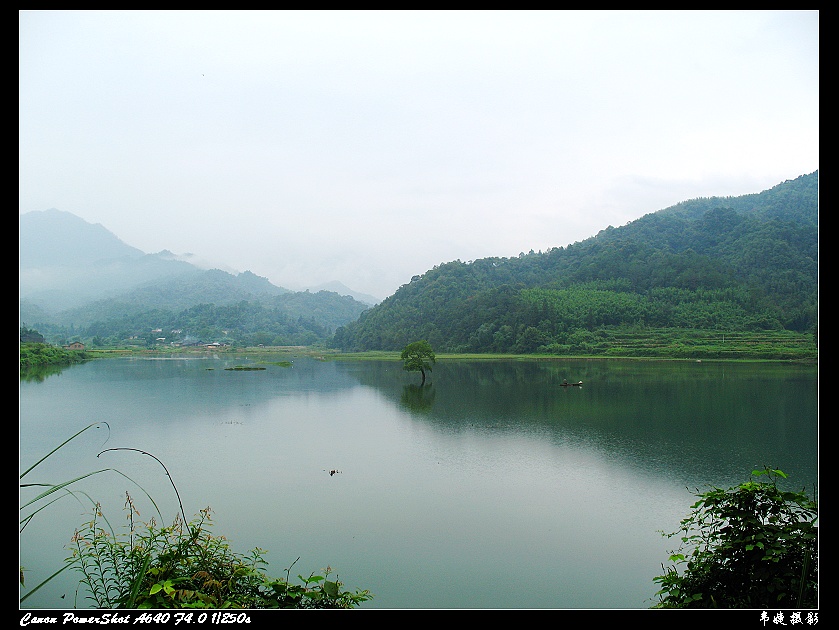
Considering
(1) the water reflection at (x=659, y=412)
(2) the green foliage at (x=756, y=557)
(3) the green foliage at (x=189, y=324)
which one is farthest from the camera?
(3) the green foliage at (x=189, y=324)

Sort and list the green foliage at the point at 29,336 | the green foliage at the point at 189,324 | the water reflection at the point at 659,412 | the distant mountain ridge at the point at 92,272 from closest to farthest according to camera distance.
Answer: the water reflection at the point at 659,412
the green foliage at the point at 29,336
the distant mountain ridge at the point at 92,272
the green foliage at the point at 189,324

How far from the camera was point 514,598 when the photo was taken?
4.82 metres

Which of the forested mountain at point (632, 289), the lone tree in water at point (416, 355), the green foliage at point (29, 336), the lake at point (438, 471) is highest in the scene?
the forested mountain at point (632, 289)

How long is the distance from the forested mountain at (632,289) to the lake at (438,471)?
18.9 meters

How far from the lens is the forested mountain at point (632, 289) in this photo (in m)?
37.4

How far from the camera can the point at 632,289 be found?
45031mm

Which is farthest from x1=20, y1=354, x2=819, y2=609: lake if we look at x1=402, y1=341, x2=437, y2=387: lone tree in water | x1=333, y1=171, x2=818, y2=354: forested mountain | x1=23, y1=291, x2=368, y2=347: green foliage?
x1=23, y1=291, x2=368, y2=347: green foliage

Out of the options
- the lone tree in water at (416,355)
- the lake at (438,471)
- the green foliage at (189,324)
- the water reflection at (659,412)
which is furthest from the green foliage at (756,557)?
the green foliage at (189,324)

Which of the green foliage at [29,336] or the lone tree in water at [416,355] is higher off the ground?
the green foliage at [29,336]

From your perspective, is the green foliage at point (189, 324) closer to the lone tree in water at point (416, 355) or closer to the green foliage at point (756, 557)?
the lone tree in water at point (416, 355)

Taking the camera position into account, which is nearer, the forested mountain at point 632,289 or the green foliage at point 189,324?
the forested mountain at point 632,289
